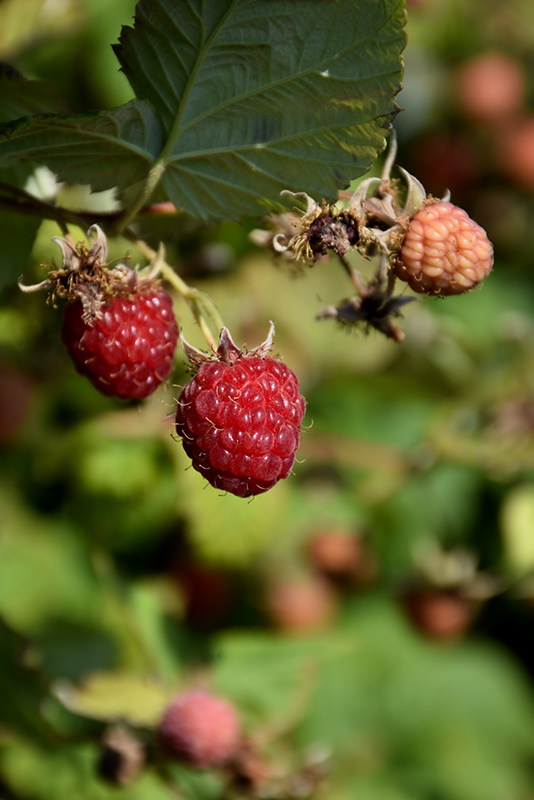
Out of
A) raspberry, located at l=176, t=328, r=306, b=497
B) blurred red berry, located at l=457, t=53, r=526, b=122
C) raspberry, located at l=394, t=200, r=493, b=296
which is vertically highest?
raspberry, located at l=394, t=200, r=493, b=296

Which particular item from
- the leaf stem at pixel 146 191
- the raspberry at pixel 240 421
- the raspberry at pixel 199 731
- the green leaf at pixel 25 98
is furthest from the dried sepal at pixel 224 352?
the raspberry at pixel 199 731

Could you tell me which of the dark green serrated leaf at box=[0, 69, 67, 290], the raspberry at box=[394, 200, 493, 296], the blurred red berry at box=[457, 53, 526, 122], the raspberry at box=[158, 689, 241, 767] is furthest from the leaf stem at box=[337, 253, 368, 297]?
the blurred red berry at box=[457, 53, 526, 122]

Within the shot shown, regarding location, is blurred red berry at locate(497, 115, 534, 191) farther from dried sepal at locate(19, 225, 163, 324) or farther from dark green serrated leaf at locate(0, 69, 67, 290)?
dried sepal at locate(19, 225, 163, 324)

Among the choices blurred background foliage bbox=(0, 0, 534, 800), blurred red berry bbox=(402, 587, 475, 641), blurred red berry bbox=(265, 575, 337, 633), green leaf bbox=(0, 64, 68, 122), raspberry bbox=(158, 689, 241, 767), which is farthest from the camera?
blurred red berry bbox=(402, 587, 475, 641)

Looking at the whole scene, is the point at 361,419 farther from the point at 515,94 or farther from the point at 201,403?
the point at 201,403

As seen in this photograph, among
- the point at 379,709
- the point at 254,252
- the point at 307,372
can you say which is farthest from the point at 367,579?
the point at 254,252

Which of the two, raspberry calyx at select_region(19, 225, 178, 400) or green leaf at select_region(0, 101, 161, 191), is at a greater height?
green leaf at select_region(0, 101, 161, 191)
